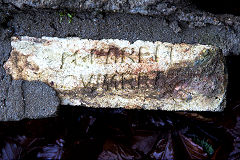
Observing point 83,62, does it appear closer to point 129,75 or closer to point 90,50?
point 90,50

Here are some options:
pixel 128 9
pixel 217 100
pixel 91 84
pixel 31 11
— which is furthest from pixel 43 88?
pixel 217 100

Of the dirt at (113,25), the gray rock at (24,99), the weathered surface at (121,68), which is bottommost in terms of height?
the gray rock at (24,99)

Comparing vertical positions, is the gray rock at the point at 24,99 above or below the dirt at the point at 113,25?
below

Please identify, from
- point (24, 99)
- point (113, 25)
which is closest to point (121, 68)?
point (113, 25)

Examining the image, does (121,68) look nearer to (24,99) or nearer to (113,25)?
(113,25)

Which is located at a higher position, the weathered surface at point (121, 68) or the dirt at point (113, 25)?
the dirt at point (113, 25)

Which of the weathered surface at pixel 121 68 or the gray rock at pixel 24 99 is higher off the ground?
the weathered surface at pixel 121 68
